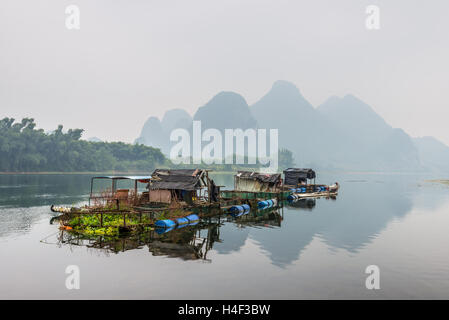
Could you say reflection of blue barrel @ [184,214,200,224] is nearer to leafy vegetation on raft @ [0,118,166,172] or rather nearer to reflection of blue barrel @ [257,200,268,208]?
reflection of blue barrel @ [257,200,268,208]

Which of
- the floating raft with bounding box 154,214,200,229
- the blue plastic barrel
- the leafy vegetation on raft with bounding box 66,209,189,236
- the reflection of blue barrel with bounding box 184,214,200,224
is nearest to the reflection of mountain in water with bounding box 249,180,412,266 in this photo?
the reflection of blue barrel with bounding box 184,214,200,224

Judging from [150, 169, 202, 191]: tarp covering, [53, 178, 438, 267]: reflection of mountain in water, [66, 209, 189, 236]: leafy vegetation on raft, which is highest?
[150, 169, 202, 191]: tarp covering

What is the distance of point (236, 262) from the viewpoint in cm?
2073

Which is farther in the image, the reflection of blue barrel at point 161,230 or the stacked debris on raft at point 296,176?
the stacked debris on raft at point 296,176

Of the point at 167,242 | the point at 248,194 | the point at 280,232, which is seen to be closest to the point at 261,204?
the point at 248,194

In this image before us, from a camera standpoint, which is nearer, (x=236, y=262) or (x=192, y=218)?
(x=236, y=262)

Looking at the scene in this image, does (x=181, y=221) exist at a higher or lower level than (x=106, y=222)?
lower

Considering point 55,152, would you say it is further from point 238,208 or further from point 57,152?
point 238,208

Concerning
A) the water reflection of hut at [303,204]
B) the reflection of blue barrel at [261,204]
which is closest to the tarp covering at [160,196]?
the reflection of blue barrel at [261,204]

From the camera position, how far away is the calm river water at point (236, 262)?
51.9ft

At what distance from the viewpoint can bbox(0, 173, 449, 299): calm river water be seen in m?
15.8

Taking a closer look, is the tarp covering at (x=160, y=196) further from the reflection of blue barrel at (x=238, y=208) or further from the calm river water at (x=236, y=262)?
the reflection of blue barrel at (x=238, y=208)
